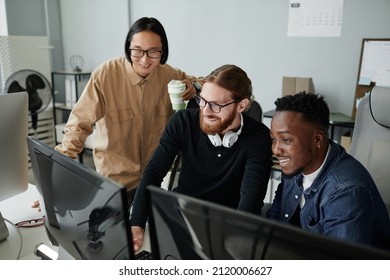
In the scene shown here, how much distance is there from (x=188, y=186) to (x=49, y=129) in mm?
2817

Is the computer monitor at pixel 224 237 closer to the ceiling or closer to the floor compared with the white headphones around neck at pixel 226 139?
closer to the ceiling

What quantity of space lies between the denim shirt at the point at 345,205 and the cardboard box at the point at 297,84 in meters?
1.60

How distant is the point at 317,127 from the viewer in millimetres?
1190

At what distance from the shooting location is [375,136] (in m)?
1.72

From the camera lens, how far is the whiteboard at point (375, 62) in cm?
257

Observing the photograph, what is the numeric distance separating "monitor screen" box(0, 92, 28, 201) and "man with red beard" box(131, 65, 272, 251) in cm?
43

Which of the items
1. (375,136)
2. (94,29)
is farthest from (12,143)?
(94,29)

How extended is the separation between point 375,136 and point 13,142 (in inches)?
60.7

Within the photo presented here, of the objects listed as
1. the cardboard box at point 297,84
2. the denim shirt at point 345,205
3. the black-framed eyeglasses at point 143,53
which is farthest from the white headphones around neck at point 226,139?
the cardboard box at point 297,84

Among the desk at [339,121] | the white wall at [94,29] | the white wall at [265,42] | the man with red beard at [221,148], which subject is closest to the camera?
the man with red beard at [221,148]

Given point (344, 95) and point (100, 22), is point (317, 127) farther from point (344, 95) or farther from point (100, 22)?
point (100, 22)

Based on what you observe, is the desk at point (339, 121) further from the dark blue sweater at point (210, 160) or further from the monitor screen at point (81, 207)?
the monitor screen at point (81, 207)

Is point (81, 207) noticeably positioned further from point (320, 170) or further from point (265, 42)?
point (265, 42)
